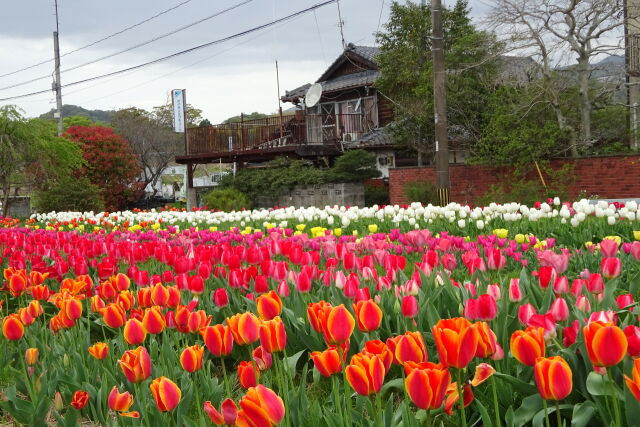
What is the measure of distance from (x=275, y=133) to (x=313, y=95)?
9.25 ft

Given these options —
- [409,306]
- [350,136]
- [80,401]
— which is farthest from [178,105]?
[80,401]

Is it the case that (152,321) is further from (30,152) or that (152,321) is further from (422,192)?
(30,152)

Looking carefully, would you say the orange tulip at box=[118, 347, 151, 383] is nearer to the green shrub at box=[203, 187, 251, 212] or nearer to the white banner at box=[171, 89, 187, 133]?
the green shrub at box=[203, 187, 251, 212]

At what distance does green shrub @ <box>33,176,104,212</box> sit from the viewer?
73.6 feet

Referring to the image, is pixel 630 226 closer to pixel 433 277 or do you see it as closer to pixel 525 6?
pixel 433 277

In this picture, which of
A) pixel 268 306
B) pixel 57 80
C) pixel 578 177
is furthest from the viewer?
pixel 57 80

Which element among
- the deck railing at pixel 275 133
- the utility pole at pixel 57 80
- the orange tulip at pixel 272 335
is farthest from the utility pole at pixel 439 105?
the utility pole at pixel 57 80

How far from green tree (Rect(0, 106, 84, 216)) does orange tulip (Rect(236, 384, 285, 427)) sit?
73.5 ft

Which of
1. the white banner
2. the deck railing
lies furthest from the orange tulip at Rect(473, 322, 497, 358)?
the white banner

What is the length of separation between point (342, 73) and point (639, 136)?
16.1 metres

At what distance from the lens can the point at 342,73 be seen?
3108 centimetres

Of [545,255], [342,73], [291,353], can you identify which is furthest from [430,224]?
[342,73]

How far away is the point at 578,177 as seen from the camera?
1736 centimetres

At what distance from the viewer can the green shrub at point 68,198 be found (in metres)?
22.4
